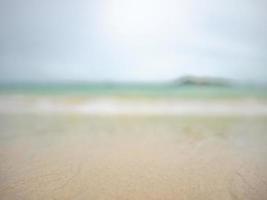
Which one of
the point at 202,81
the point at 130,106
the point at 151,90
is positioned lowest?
the point at 130,106

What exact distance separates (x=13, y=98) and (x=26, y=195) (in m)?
2.57

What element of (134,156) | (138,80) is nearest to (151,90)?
(138,80)

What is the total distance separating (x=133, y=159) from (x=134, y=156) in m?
0.04

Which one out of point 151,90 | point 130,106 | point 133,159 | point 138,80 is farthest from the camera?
point 130,106

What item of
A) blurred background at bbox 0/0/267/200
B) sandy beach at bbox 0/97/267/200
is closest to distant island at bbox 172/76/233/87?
blurred background at bbox 0/0/267/200

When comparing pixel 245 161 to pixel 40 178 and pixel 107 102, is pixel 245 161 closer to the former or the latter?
pixel 40 178

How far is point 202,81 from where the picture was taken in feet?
8.05

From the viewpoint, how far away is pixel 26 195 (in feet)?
3.39

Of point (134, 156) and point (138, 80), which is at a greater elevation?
point (138, 80)

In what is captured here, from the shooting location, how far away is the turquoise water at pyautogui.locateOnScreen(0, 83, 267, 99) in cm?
247

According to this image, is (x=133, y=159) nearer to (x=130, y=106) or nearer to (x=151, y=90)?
(x=151, y=90)

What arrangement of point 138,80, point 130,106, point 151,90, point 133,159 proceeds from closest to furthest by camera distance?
1. point 133,159
2. point 138,80
3. point 151,90
4. point 130,106

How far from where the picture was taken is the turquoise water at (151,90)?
2.47 m

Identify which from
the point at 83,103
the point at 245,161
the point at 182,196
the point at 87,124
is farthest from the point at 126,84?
the point at 182,196
